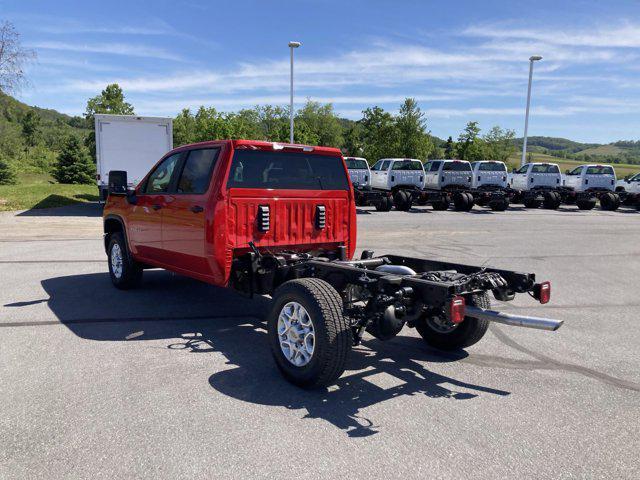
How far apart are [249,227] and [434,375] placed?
91.2 inches

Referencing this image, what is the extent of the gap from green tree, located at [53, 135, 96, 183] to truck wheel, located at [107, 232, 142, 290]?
2861 centimetres

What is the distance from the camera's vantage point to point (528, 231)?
16250mm

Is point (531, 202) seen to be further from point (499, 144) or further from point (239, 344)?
point (499, 144)

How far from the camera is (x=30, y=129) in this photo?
3083 inches

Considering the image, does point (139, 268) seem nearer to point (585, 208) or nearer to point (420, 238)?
point (420, 238)

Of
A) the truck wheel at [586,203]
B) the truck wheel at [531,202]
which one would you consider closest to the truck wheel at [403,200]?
the truck wheel at [531,202]

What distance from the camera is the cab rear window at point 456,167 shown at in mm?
24614

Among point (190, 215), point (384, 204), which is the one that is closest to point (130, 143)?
point (384, 204)

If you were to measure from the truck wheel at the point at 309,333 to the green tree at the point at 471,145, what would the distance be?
204 feet

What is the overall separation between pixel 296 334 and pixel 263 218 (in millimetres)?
1602

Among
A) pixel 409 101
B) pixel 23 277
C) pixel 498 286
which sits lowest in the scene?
pixel 23 277

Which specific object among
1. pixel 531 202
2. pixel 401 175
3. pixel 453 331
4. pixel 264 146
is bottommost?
pixel 453 331

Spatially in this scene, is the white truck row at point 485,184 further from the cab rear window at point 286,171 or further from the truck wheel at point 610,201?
the cab rear window at point 286,171

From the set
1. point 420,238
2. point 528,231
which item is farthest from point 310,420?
point 528,231
